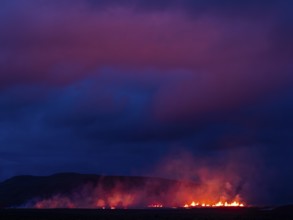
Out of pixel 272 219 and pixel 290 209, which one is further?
pixel 290 209

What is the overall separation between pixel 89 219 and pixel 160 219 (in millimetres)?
16871

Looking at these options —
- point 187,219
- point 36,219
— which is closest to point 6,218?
point 36,219

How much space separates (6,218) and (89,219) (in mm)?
18867

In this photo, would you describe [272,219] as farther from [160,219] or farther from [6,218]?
[6,218]

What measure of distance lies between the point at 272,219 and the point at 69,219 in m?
46.5

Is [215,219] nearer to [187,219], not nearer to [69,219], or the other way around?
[187,219]

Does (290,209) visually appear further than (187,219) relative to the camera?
Yes

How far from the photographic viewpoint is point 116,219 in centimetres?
13762

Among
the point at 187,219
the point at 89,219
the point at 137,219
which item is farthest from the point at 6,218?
the point at 187,219

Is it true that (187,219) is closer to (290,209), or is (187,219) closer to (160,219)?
(160,219)

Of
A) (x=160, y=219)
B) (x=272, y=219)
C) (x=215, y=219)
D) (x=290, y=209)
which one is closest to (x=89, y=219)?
(x=160, y=219)

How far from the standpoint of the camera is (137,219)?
451ft

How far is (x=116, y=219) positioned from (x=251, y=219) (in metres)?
31.4

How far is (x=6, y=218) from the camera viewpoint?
437 ft
